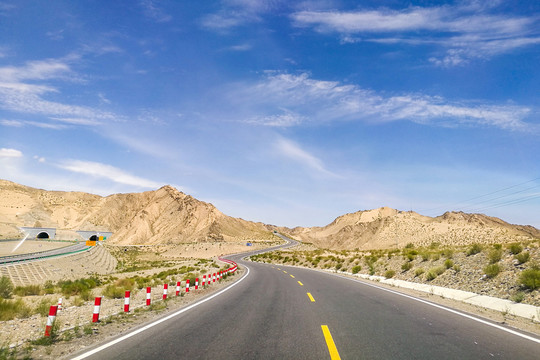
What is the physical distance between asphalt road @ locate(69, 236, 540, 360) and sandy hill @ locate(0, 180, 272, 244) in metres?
117

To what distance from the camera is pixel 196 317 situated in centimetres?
953

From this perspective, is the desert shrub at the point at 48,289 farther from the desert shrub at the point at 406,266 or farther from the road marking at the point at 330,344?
the desert shrub at the point at 406,266

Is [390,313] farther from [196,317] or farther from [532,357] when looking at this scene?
[196,317]

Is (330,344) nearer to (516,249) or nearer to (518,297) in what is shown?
(518,297)

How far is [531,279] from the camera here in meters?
12.1

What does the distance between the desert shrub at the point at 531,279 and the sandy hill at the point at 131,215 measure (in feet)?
382

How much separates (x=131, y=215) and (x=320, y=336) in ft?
501

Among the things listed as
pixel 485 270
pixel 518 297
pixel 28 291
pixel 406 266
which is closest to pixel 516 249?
pixel 485 270

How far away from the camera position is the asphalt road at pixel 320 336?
5.96m

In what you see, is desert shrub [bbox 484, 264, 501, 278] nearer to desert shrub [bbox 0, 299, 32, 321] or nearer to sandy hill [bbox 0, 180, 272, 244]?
desert shrub [bbox 0, 299, 32, 321]

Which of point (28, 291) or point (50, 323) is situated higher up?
point (50, 323)

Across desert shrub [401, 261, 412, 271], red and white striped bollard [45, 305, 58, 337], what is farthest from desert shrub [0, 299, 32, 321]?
desert shrub [401, 261, 412, 271]

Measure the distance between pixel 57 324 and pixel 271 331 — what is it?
5214mm

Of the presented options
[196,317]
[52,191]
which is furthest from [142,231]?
[196,317]
